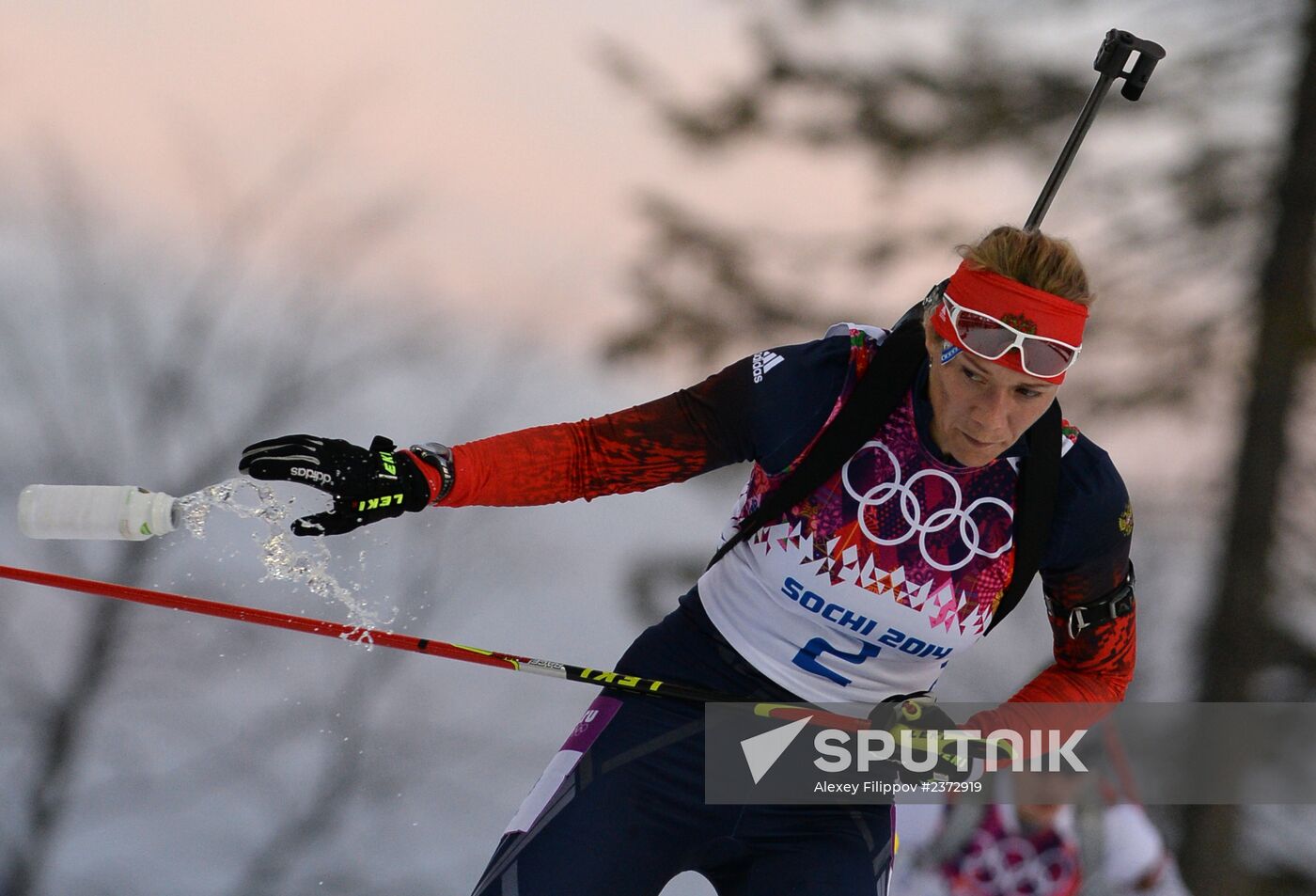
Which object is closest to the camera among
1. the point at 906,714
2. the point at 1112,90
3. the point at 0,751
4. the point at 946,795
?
the point at 906,714

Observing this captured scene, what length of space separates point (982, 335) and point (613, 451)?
0.61m

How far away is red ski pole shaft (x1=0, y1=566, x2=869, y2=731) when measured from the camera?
2.14 metres

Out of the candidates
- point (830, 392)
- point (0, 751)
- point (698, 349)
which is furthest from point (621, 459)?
point (0, 751)

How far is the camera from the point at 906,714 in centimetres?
→ 212

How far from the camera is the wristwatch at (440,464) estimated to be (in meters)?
2.00

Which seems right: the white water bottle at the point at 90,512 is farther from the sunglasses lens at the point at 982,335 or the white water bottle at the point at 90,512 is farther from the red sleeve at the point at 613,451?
the sunglasses lens at the point at 982,335

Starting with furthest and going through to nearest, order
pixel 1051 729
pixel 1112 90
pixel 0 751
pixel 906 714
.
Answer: pixel 0 751, pixel 1112 90, pixel 1051 729, pixel 906 714

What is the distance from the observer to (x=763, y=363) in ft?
6.89

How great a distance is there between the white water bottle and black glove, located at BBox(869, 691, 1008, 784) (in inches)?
47.3

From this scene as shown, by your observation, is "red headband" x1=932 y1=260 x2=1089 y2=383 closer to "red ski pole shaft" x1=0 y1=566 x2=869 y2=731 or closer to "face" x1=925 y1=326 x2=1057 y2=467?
"face" x1=925 y1=326 x2=1057 y2=467

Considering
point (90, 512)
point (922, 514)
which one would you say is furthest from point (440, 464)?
point (922, 514)

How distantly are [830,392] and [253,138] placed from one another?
4.67m

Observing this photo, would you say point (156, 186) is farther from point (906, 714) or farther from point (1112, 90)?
point (906, 714)

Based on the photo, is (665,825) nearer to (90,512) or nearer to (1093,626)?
(1093,626)
